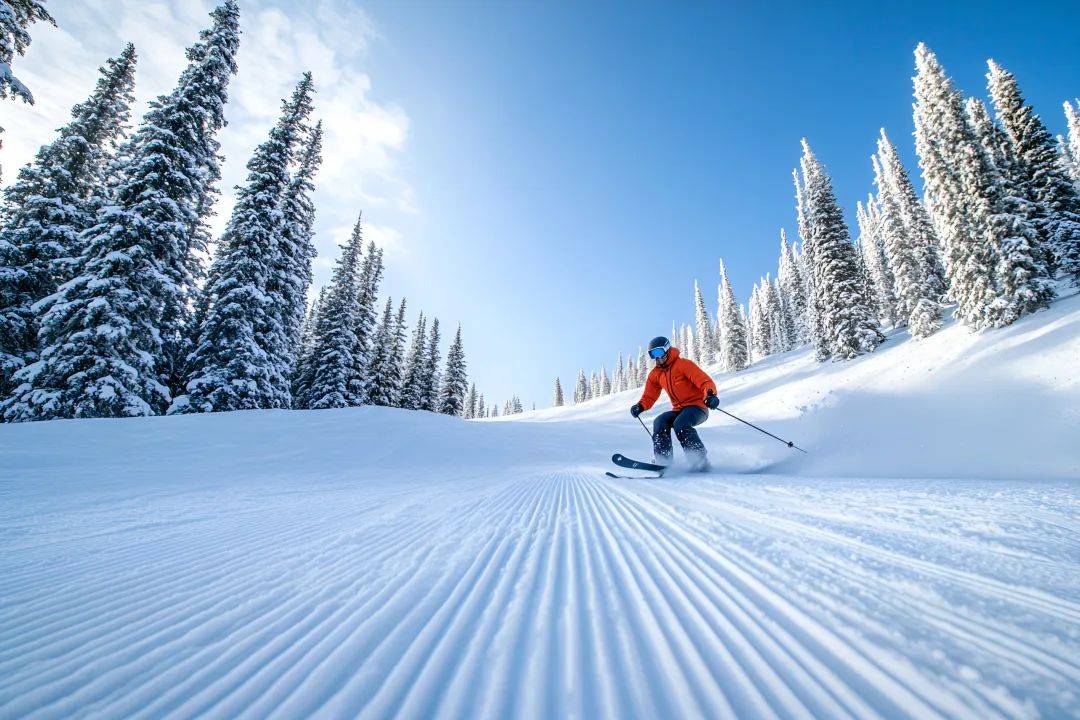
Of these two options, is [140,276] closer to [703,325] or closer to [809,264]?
[809,264]

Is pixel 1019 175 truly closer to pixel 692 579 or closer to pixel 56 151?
pixel 692 579

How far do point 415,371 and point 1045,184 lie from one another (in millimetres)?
43528

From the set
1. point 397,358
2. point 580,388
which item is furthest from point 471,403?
point 397,358

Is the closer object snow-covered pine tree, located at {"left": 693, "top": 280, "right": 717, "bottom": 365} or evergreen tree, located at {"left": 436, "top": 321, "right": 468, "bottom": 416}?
evergreen tree, located at {"left": 436, "top": 321, "right": 468, "bottom": 416}

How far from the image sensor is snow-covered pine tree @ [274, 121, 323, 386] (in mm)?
17656

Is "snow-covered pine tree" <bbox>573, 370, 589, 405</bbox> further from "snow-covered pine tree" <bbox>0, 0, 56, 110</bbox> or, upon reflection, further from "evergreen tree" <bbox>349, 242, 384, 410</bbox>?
"snow-covered pine tree" <bbox>0, 0, 56, 110</bbox>

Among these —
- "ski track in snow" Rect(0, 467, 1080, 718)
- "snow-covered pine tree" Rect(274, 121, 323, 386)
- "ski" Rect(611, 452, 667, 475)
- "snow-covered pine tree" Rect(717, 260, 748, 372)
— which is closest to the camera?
"ski track in snow" Rect(0, 467, 1080, 718)

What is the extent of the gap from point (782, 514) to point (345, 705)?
8.40ft

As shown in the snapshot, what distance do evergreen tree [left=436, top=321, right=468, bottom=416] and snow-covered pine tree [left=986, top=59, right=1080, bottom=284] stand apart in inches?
1520

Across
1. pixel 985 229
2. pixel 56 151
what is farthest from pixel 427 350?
pixel 985 229

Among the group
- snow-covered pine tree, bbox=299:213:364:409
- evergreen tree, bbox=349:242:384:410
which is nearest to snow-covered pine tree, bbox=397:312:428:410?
evergreen tree, bbox=349:242:384:410

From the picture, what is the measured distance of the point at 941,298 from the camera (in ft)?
93.2

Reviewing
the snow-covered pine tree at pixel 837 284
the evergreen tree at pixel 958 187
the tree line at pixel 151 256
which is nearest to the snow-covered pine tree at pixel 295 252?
the tree line at pixel 151 256

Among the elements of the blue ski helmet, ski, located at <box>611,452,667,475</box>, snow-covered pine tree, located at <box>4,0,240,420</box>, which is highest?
snow-covered pine tree, located at <box>4,0,240,420</box>
